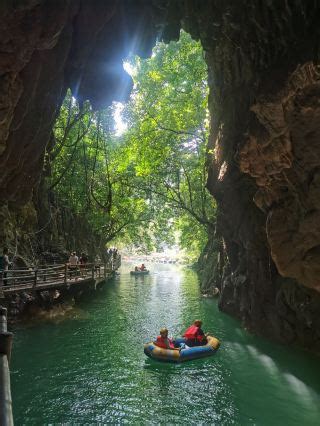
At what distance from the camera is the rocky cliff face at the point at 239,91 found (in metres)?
8.56

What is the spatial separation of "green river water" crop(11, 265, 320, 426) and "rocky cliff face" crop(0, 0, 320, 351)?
8.19ft

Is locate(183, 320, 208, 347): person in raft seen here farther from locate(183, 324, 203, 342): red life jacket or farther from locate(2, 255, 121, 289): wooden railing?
locate(2, 255, 121, 289): wooden railing

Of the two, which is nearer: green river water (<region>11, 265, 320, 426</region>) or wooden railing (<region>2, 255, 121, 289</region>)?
green river water (<region>11, 265, 320, 426</region>)

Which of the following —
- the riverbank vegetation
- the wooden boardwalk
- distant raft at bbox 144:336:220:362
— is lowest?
distant raft at bbox 144:336:220:362

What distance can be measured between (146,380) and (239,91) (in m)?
11.0

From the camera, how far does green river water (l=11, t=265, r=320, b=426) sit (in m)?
8.94

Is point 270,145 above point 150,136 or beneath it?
beneath

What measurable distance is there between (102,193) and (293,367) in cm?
2549

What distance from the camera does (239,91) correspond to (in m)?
13.0

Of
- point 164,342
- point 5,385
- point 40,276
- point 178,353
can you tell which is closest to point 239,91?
point 164,342

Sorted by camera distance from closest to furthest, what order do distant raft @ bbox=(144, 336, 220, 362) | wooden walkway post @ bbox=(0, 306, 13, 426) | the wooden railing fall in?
wooden walkway post @ bbox=(0, 306, 13, 426), distant raft @ bbox=(144, 336, 220, 362), the wooden railing

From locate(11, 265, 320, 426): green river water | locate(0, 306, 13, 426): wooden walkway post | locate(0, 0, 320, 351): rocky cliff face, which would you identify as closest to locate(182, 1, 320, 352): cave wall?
locate(0, 0, 320, 351): rocky cliff face

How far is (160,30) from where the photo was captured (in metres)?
12.1

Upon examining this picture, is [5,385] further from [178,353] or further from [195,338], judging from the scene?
[195,338]
